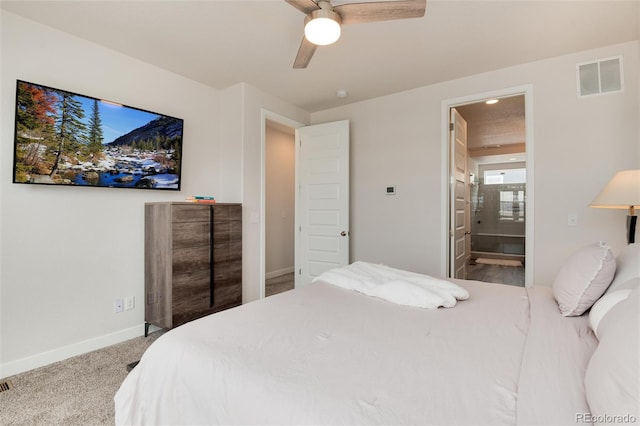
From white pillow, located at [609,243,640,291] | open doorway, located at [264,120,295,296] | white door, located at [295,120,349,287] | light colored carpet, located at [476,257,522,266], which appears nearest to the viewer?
white pillow, located at [609,243,640,291]

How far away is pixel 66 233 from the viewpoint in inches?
97.9

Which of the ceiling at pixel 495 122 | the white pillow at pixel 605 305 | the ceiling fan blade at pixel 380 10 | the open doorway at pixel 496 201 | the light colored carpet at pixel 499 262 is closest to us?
the white pillow at pixel 605 305

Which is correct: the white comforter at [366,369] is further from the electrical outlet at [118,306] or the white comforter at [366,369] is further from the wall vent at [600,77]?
the wall vent at [600,77]

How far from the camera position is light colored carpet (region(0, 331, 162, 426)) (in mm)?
1756

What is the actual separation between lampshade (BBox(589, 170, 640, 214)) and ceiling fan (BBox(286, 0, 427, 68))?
1.82 m

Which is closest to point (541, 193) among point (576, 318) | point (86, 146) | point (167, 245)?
point (576, 318)

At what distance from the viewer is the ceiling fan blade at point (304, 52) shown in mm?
2037

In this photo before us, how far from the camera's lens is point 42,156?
7.52ft

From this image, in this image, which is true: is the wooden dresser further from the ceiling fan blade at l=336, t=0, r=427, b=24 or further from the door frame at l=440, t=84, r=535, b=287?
the door frame at l=440, t=84, r=535, b=287

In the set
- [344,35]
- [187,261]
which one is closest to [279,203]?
[187,261]

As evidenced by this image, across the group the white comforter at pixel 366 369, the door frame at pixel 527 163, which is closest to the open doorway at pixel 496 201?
the door frame at pixel 527 163

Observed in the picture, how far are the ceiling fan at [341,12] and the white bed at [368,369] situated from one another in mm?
1555

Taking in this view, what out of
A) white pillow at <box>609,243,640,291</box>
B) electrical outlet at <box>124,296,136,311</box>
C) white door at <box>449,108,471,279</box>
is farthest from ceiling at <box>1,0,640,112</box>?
electrical outlet at <box>124,296,136,311</box>

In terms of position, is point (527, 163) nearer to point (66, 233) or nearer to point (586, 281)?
point (586, 281)
